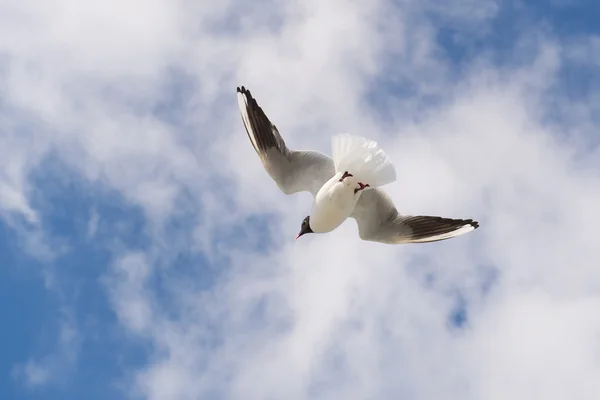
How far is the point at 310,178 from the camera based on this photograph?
10.6 metres

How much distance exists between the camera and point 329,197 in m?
10.1

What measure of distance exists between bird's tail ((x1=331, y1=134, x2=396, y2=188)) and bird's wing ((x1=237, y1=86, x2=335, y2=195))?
19.1 inches

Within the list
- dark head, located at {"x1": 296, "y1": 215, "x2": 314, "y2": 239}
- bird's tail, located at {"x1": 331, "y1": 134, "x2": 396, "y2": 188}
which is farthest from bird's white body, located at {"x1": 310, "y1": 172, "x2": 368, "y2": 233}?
dark head, located at {"x1": 296, "y1": 215, "x2": 314, "y2": 239}

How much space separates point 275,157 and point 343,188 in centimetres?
92

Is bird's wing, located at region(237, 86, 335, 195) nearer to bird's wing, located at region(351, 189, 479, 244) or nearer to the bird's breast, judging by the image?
the bird's breast

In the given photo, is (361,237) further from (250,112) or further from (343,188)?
(250,112)

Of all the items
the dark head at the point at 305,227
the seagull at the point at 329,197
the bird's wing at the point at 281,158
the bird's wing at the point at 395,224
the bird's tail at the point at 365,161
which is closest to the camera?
the bird's tail at the point at 365,161

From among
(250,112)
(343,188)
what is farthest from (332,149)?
(250,112)

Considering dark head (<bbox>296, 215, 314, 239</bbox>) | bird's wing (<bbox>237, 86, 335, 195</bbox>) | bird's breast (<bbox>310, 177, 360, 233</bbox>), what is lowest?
bird's breast (<bbox>310, 177, 360, 233</bbox>)

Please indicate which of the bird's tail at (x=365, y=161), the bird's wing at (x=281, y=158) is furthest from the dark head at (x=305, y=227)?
the bird's tail at (x=365, y=161)

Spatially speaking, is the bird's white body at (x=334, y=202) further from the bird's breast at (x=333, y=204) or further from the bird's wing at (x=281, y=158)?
the bird's wing at (x=281, y=158)

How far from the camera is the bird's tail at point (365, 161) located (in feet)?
32.7

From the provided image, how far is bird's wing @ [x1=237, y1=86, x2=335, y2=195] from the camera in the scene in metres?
10.5

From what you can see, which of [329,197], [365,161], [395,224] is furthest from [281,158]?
[395,224]
